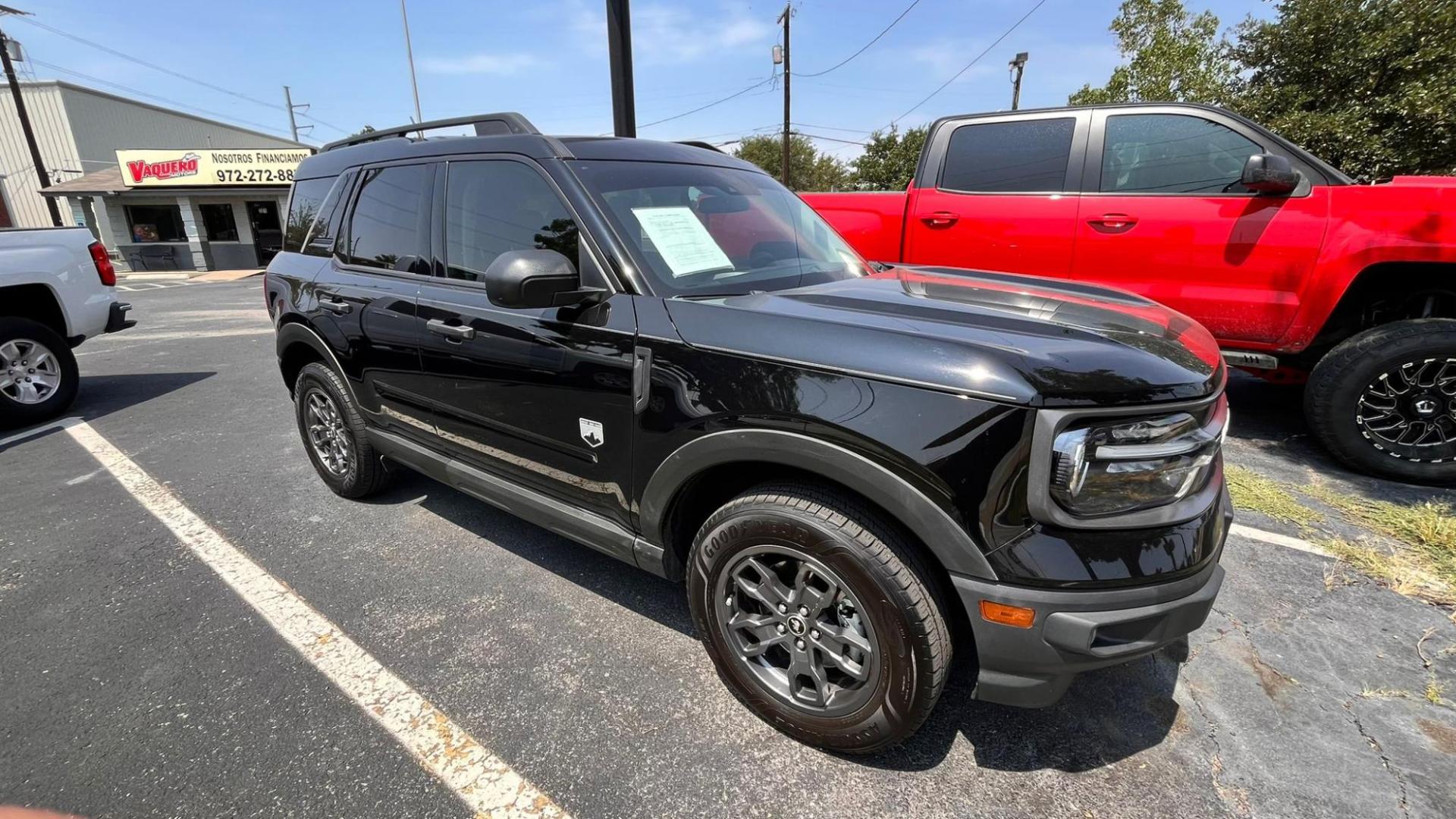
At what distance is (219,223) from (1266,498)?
31.7 m

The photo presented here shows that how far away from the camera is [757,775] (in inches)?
77.1

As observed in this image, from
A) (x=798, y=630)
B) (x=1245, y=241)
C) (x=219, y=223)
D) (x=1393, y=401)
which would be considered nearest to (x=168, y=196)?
(x=219, y=223)

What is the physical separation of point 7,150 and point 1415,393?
4804cm

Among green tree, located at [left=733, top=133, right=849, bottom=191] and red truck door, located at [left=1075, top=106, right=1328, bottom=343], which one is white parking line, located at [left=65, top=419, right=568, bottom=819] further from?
green tree, located at [left=733, top=133, right=849, bottom=191]

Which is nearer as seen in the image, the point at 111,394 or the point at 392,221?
the point at 392,221

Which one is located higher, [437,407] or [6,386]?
[437,407]

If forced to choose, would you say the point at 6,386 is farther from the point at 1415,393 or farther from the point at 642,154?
the point at 1415,393

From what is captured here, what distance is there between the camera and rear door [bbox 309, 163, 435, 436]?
117 inches

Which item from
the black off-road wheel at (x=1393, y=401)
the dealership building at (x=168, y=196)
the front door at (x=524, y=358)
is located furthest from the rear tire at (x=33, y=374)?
the dealership building at (x=168, y=196)

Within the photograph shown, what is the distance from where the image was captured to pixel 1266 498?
3588mm

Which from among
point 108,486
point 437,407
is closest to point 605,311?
point 437,407

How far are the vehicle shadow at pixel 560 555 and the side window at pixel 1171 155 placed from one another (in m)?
3.79

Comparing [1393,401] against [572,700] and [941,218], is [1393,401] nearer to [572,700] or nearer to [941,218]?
[941,218]

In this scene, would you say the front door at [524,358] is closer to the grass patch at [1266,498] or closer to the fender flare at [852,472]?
the fender flare at [852,472]
